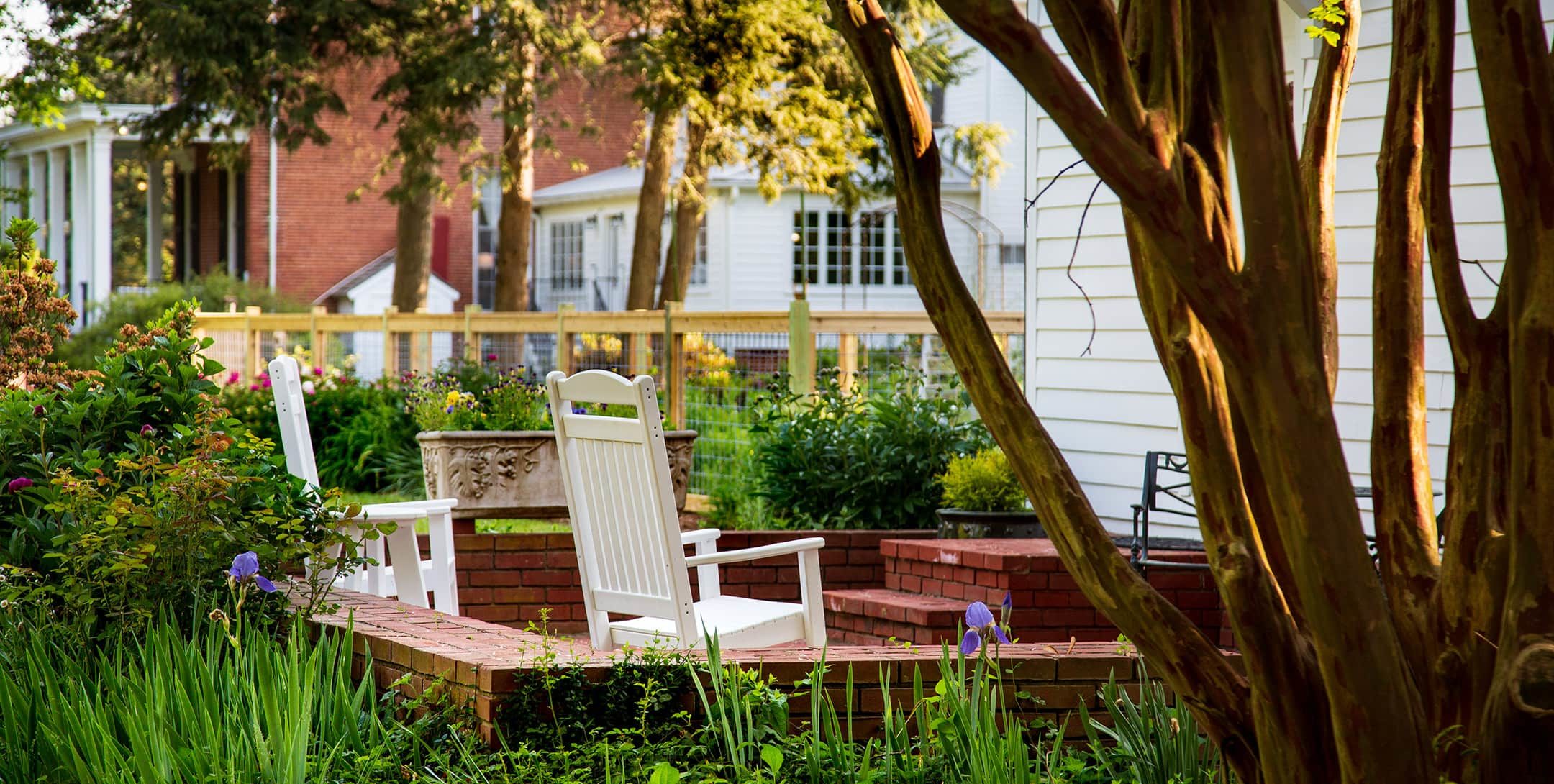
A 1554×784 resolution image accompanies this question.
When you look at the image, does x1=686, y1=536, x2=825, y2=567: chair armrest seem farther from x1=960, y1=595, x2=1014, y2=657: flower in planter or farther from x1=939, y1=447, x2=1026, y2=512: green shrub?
x1=939, y1=447, x2=1026, y2=512: green shrub

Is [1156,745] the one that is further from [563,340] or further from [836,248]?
[836,248]

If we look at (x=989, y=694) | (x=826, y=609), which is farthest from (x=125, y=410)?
(x=826, y=609)

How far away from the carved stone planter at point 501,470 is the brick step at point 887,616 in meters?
1.53

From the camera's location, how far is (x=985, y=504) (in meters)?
7.43

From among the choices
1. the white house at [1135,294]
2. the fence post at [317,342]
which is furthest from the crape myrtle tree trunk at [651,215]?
the white house at [1135,294]

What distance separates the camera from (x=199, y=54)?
55.8 ft

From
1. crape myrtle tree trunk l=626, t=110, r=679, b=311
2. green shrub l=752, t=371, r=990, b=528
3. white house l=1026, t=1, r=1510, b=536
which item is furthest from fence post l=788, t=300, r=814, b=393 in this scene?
crape myrtle tree trunk l=626, t=110, r=679, b=311

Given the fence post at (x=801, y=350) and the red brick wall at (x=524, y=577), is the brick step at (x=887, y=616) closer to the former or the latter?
the red brick wall at (x=524, y=577)

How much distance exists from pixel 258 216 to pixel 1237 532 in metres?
27.3

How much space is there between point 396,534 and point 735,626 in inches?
76.1

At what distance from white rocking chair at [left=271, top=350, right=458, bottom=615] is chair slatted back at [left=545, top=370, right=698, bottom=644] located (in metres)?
1.30

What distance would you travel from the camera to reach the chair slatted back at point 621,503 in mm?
4402

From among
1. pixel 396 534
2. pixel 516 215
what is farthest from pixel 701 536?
pixel 516 215

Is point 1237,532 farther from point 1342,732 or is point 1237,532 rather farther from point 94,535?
point 94,535
